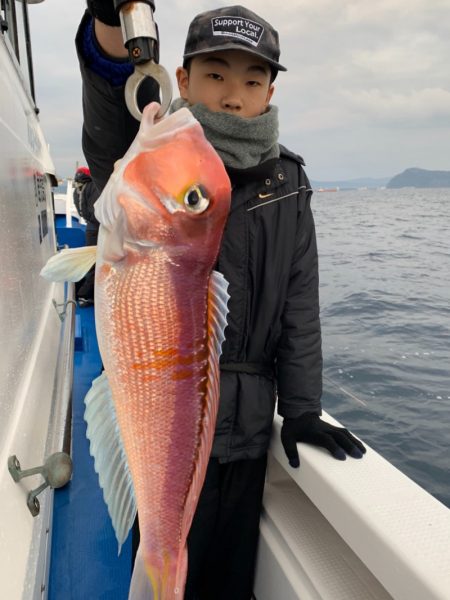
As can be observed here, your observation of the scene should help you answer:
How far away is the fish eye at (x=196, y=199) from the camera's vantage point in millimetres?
1188

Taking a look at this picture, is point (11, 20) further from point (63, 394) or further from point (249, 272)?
point (249, 272)

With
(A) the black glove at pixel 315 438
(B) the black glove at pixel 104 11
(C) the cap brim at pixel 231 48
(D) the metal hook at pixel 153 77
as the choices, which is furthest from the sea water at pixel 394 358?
(B) the black glove at pixel 104 11

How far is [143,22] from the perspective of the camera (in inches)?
45.5

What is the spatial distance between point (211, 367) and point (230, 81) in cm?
116

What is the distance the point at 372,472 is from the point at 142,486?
1044 millimetres

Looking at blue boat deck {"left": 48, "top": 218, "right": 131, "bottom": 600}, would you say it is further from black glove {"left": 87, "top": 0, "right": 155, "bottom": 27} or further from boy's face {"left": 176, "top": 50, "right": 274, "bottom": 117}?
black glove {"left": 87, "top": 0, "right": 155, "bottom": 27}

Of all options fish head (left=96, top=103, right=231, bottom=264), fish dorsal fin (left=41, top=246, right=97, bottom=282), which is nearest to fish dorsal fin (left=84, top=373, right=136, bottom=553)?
fish dorsal fin (left=41, top=246, right=97, bottom=282)

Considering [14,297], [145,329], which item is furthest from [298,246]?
[14,297]

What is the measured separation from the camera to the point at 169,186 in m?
1.18

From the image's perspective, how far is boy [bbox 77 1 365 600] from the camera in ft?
5.88

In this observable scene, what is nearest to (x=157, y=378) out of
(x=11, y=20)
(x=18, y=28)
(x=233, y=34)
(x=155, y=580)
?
(x=155, y=580)

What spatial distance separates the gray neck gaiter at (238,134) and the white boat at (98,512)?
0.79 meters

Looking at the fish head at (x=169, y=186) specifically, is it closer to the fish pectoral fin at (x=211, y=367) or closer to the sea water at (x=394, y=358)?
the fish pectoral fin at (x=211, y=367)

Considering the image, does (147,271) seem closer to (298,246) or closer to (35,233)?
(298,246)
